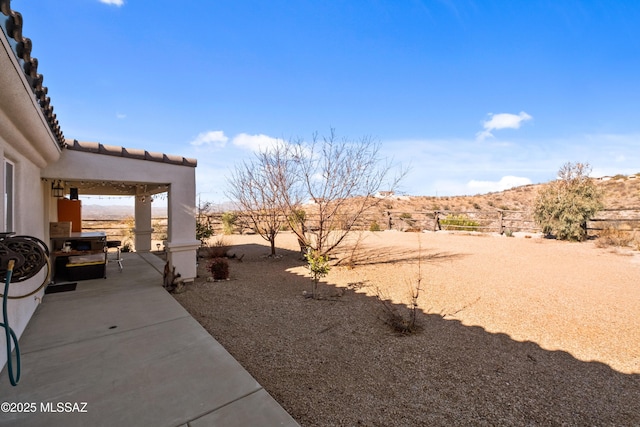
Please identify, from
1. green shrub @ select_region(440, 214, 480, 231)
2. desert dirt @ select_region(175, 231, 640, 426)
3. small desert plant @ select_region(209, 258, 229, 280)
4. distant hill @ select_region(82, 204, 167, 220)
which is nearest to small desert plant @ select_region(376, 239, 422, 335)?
desert dirt @ select_region(175, 231, 640, 426)

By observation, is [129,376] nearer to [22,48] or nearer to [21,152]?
[22,48]

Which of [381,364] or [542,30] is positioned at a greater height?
[542,30]

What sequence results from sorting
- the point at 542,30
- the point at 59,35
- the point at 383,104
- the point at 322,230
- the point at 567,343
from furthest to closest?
1. the point at 383,104
2. the point at 542,30
3. the point at 322,230
4. the point at 59,35
5. the point at 567,343

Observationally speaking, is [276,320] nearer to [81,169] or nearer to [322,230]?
[322,230]

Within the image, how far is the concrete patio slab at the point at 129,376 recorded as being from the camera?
6.67 ft

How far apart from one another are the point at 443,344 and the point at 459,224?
53.2 feet

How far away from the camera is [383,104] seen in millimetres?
13508

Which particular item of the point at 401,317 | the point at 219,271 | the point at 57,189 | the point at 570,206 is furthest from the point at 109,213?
the point at 570,206

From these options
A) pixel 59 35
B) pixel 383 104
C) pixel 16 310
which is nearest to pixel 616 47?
pixel 383 104

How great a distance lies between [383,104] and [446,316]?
37.5 feet

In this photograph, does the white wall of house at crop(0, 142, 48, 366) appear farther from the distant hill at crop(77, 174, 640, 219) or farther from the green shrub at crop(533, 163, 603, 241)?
the distant hill at crop(77, 174, 640, 219)


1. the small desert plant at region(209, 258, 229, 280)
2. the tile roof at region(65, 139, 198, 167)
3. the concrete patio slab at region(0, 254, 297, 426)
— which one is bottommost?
the concrete patio slab at region(0, 254, 297, 426)

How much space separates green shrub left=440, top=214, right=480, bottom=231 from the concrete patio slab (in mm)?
17428

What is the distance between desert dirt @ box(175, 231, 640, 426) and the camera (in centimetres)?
244
